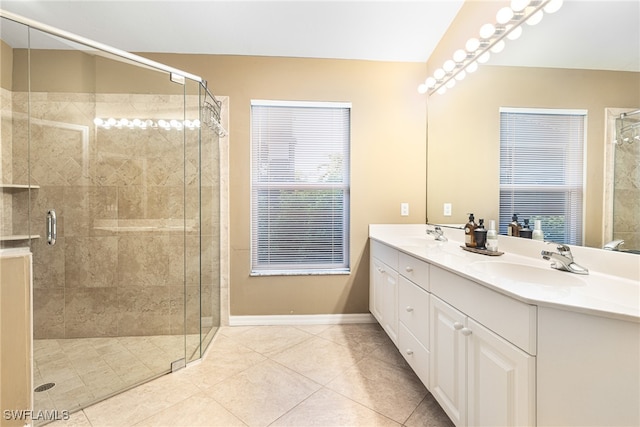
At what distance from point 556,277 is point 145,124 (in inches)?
111

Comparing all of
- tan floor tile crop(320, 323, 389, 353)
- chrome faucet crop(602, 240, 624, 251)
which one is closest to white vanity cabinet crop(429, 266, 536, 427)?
chrome faucet crop(602, 240, 624, 251)

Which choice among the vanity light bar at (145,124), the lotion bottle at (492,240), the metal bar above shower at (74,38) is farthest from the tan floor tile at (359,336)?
the metal bar above shower at (74,38)

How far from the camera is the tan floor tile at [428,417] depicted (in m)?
1.34

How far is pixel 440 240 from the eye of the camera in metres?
2.12

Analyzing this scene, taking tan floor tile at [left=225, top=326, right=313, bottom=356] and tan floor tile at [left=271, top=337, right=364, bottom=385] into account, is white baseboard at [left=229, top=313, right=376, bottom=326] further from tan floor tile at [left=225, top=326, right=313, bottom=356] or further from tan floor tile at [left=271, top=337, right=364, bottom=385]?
tan floor tile at [left=271, top=337, right=364, bottom=385]

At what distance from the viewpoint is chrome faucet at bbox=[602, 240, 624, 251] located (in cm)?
106

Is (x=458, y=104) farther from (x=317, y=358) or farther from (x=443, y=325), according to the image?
(x=317, y=358)

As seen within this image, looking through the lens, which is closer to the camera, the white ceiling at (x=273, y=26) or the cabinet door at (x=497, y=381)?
the cabinet door at (x=497, y=381)

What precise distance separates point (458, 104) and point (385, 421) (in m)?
2.13

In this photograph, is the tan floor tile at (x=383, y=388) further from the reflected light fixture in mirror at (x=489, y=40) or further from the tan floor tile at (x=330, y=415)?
the reflected light fixture in mirror at (x=489, y=40)

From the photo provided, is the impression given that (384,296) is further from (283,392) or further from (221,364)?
(221,364)

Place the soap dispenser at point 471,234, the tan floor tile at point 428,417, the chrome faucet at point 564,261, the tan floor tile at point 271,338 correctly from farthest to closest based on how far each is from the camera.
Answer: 1. the tan floor tile at point 271,338
2. the soap dispenser at point 471,234
3. the tan floor tile at point 428,417
4. the chrome faucet at point 564,261

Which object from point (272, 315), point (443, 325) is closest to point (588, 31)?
point (443, 325)

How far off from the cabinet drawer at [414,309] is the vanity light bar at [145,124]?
1.91 meters
